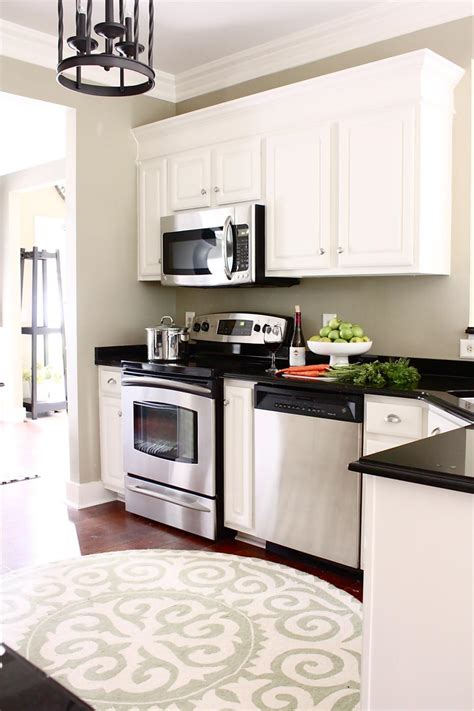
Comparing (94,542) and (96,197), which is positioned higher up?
(96,197)

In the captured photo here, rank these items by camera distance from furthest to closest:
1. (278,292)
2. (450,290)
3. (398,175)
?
(278,292), (450,290), (398,175)

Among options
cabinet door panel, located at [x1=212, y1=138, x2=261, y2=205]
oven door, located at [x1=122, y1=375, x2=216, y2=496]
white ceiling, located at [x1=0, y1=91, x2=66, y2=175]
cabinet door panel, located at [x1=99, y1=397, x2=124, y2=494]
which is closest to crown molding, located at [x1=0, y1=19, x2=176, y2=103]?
white ceiling, located at [x1=0, y1=91, x2=66, y2=175]

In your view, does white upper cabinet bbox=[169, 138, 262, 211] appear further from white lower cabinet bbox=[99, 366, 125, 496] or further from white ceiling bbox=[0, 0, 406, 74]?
white lower cabinet bbox=[99, 366, 125, 496]

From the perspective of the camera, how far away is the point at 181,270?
409 centimetres

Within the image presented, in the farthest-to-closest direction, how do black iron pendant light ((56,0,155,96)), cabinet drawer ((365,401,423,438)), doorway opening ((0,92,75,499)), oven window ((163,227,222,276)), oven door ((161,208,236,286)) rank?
doorway opening ((0,92,75,499)) → oven window ((163,227,222,276)) → oven door ((161,208,236,286)) → cabinet drawer ((365,401,423,438)) → black iron pendant light ((56,0,155,96))

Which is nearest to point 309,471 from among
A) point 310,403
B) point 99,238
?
point 310,403

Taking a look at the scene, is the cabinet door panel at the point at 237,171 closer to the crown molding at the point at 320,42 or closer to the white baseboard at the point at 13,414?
the crown molding at the point at 320,42

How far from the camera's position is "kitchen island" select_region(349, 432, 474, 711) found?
131 centimetres

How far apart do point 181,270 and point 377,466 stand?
9.32 feet

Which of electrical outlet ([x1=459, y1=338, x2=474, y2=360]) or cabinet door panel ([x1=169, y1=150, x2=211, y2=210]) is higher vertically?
cabinet door panel ([x1=169, y1=150, x2=211, y2=210])

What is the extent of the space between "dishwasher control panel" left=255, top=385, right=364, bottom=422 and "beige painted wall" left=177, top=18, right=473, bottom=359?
0.68 m

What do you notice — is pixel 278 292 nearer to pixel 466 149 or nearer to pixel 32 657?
pixel 466 149

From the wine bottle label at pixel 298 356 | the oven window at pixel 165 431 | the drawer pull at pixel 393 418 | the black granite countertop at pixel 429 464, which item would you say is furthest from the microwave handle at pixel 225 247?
the black granite countertop at pixel 429 464

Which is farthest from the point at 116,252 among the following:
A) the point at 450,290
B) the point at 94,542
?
the point at 450,290
